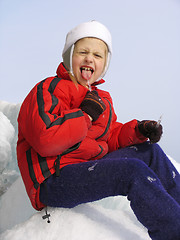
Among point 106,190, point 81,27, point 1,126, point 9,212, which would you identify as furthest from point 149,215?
point 1,126

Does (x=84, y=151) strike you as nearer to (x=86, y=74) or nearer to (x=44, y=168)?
(x=44, y=168)

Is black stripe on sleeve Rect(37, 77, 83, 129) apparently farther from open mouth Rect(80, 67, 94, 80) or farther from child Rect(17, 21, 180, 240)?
open mouth Rect(80, 67, 94, 80)

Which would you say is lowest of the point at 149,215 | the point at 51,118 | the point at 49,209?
the point at 49,209

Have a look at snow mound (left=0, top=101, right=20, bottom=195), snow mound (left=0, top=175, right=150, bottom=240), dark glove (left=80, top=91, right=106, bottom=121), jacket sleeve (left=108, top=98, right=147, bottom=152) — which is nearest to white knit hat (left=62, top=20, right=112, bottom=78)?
dark glove (left=80, top=91, right=106, bottom=121)

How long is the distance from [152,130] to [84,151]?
0.32 metres

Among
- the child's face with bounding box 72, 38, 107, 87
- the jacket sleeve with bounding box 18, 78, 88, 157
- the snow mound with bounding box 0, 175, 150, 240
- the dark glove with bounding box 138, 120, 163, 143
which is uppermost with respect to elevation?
the child's face with bounding box 72, 38, 107, 87

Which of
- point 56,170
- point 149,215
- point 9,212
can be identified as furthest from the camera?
point 9,212

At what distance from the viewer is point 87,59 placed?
3.63ft

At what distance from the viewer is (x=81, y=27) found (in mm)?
1179

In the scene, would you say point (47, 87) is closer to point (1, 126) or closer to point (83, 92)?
point (83, 92)

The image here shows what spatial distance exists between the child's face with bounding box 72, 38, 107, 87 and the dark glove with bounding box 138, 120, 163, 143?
302 mm

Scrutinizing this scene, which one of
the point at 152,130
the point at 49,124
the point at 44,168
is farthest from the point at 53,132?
the point at 152,130

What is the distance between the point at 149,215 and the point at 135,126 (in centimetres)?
49

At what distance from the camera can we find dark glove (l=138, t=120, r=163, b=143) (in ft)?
3.74
